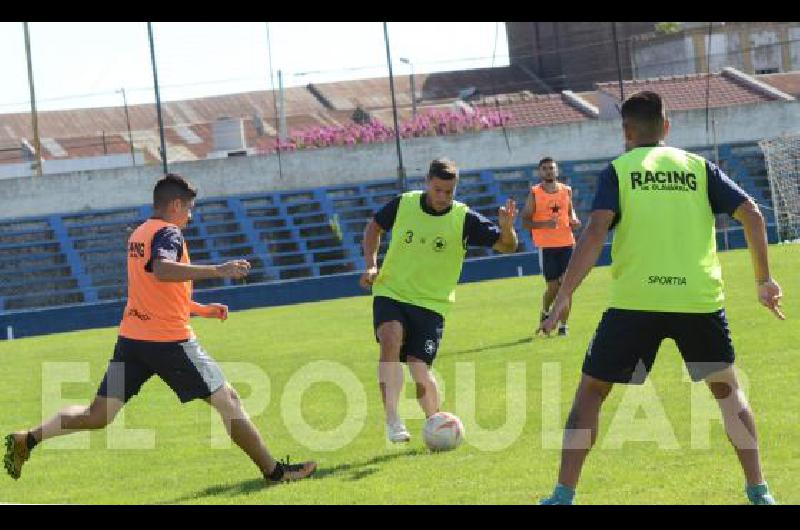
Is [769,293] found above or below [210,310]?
below

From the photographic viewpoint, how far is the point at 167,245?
9.00 metres

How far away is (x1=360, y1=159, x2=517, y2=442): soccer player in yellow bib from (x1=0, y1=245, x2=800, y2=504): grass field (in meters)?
0.55

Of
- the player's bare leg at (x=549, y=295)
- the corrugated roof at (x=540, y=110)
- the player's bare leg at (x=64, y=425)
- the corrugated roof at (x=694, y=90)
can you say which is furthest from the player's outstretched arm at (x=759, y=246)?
the corrugated roof at (x=540, y=110)

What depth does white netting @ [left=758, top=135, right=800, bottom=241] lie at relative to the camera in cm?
3612

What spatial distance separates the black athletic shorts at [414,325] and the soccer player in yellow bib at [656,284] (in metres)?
3.20

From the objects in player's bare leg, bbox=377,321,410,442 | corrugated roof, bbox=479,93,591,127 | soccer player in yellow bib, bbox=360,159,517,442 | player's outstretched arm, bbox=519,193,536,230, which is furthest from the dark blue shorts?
corrugated roof, bbox=479,93,591,127

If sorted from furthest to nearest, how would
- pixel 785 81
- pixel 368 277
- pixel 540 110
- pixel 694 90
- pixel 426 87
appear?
1. pixel 426 87
2. pixel 785 81
3. pixel 540 110
4. pixel 694 90
5. pixel 368 277

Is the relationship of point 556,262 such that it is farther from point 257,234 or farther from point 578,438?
point 257,234

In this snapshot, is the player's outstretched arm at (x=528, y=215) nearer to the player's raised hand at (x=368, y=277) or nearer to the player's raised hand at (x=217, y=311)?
the player's raised hand at (x=368, y=277)

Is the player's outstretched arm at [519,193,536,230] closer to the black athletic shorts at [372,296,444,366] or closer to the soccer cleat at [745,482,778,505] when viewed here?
the black athletic shorts at [372,296,444,366]

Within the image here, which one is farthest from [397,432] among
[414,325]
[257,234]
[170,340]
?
[257,234]

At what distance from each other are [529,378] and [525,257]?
21.8 metres

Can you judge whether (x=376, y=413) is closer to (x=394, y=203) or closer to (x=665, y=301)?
(x=394, y=203)

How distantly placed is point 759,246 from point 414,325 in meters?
3.59
